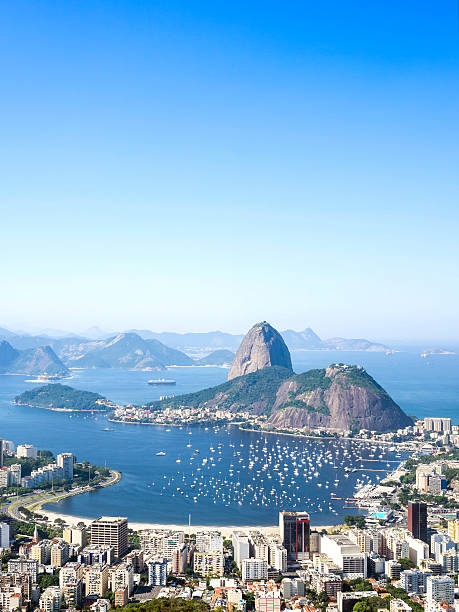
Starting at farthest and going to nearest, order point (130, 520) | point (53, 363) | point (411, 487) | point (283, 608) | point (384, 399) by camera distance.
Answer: point (53, 363) → point (384, 399) → point (411, 487) → point (130, 520) → point (283, 608)

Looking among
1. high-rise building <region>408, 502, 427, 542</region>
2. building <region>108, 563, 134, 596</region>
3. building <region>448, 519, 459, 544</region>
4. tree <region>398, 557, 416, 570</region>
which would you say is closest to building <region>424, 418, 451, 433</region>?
building <region>448, 519, 459, 544</region>

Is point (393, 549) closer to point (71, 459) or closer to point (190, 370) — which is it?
point (71, 459)

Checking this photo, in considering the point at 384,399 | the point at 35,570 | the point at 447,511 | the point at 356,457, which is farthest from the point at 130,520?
the point at 384,399

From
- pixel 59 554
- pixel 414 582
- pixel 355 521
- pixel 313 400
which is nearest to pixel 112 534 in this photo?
pixel 59 554

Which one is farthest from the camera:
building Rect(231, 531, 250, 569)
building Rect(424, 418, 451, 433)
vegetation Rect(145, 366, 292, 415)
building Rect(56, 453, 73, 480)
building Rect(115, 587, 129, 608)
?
vegetation Rect(145, 366, 292, 415)

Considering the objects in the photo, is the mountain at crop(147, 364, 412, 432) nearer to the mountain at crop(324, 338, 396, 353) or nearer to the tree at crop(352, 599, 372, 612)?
the tree at crop(352, 599, 372, 612)

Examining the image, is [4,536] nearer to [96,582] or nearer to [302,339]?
[96,582]
